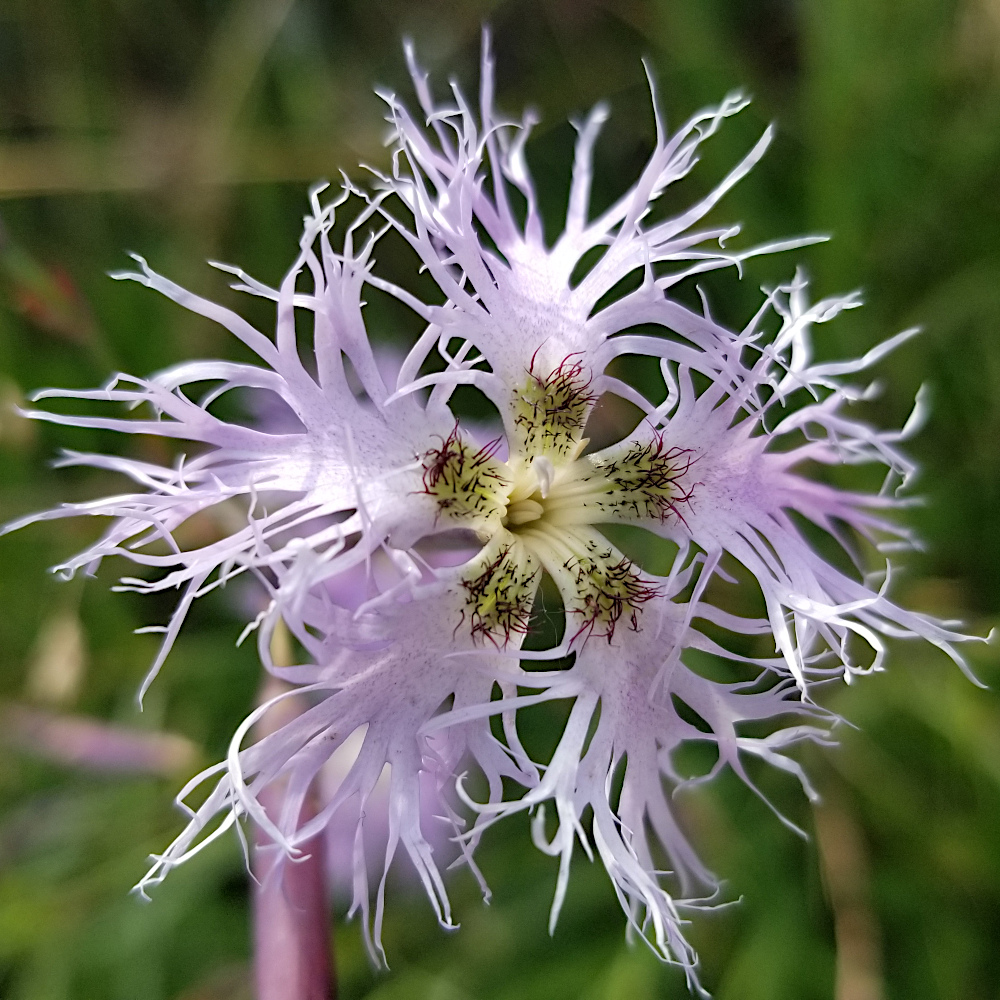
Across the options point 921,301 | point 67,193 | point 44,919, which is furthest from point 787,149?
point 44,919

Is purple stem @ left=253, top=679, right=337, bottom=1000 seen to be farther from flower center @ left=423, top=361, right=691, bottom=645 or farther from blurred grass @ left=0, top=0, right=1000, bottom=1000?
blurred grass @ left=0, top=0, right=1000, bottom=1000

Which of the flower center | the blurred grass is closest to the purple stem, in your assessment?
the flower center

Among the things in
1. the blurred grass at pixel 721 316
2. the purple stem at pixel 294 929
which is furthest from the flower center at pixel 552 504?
the blurred grass at pixel 721 316

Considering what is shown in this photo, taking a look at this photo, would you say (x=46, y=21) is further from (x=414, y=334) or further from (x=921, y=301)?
(x=921, y=301)

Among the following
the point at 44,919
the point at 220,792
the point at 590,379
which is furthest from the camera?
the point at 44,919

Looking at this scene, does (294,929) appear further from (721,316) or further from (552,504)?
(721,316)

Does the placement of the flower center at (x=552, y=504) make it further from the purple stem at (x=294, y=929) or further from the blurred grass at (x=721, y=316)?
the blurred grass at (x=721, y=316)

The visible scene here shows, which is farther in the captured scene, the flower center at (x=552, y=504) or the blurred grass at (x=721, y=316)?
the blurred grass at (x=721, y=316)
